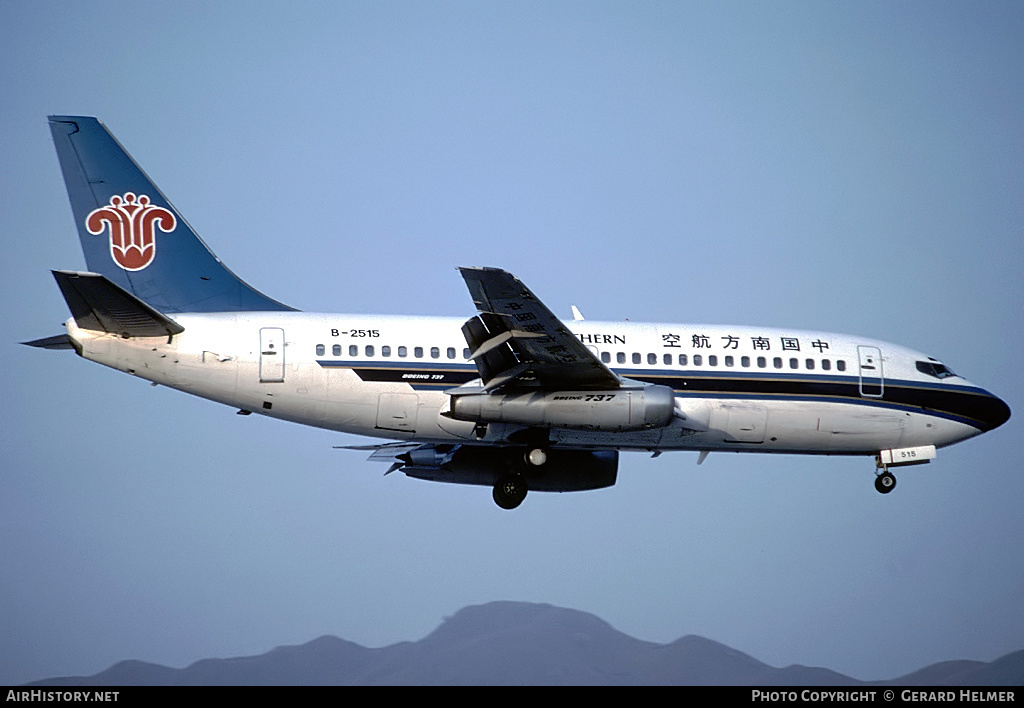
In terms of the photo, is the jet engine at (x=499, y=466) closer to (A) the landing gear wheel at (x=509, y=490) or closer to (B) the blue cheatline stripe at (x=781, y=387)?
(A) the landing gear wheel at (x=509, y=490)

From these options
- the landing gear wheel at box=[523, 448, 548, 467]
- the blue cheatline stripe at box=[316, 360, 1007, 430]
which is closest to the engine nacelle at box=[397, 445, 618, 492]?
the landing gear wheel at box=[523, 448, 548, 467]

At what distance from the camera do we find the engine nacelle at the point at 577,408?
1073 inches

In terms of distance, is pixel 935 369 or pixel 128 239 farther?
pixel 935 369

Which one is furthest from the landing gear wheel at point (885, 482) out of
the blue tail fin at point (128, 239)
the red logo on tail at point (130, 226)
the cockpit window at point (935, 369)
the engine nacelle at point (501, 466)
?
the red logo on tail at point (130, 226)

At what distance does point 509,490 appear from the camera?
30609 millimetres

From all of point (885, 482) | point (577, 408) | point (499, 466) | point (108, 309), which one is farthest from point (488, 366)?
point (885, 482)

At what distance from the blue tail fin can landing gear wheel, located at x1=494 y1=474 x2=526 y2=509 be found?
6996mm

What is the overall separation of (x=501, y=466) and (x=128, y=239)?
11223 mm

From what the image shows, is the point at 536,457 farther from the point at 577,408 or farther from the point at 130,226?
the point at 130,226

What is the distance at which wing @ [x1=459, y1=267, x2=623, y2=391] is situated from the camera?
25.2 metres
